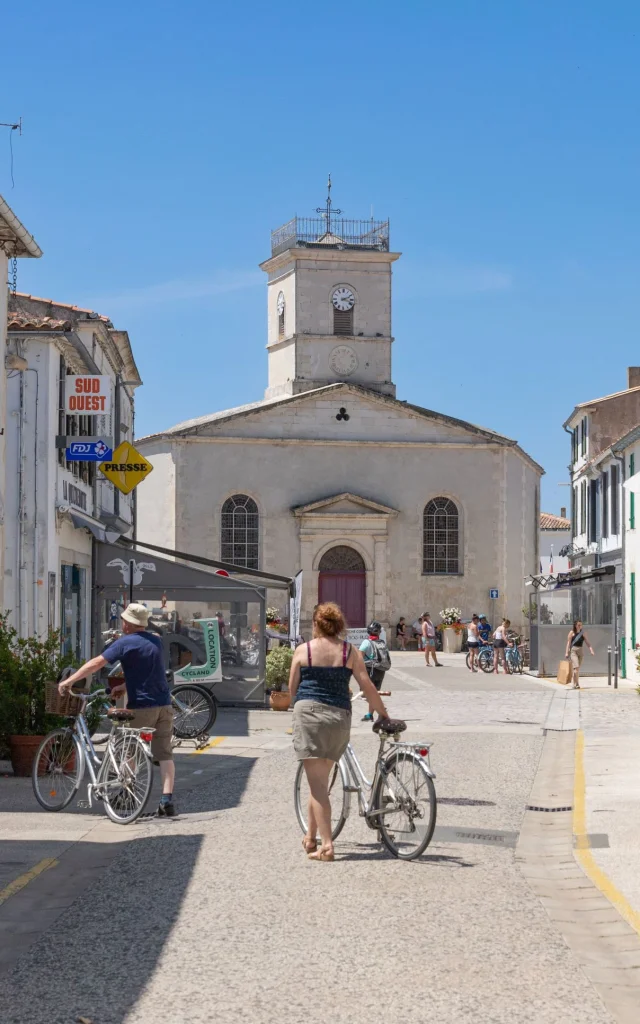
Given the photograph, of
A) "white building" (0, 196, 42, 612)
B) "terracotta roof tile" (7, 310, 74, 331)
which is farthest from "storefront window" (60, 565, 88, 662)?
"white building" (0, 196, 42, 612)

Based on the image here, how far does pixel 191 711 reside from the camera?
17328 mm

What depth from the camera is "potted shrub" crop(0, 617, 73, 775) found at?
12.9m

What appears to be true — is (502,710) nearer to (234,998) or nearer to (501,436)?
(234,998)

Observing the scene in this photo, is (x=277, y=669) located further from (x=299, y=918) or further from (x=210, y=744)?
(x=299, y=918)

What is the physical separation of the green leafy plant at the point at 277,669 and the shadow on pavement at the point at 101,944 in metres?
15.0

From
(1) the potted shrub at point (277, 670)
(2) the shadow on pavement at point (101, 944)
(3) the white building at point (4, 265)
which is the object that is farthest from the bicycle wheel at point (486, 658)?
(2) the shadow on pavement at point (101, 944)

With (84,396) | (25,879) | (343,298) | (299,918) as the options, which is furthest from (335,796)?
(343,298)

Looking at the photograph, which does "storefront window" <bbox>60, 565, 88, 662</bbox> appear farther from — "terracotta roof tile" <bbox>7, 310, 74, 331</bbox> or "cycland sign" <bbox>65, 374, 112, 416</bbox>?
"terracotta roof tile" <bbox>7, 310, 74, 331</bbox>

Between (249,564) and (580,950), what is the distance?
47795 mm

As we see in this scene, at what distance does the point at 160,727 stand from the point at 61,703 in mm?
928

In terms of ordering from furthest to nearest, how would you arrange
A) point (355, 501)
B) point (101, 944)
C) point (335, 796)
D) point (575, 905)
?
point (355, 501) → point (335, 796) → point (575, 905) → point (101, 944)

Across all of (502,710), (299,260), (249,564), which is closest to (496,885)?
(502,710)

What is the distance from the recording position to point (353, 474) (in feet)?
181

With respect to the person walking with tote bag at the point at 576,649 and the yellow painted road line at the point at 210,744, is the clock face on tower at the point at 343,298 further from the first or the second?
the yellow painted road line at the point at 210,744
